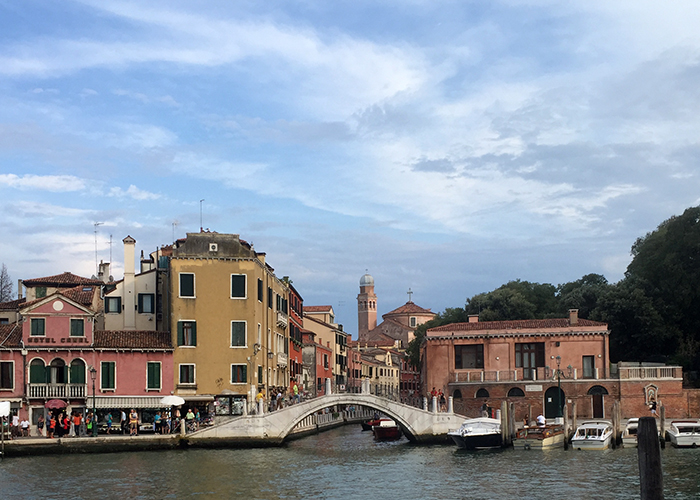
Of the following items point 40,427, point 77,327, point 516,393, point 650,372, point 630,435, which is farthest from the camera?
point 516,393

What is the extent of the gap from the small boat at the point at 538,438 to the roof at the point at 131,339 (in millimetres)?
17345

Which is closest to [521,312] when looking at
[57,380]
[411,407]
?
[411,407]

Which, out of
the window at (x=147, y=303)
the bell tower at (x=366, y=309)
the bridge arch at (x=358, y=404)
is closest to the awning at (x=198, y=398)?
the bridge arch at (x=358, y=404)

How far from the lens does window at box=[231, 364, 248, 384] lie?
155 ft

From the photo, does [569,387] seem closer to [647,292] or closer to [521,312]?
[647,292]

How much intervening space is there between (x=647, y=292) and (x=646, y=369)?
Result: 904 cm

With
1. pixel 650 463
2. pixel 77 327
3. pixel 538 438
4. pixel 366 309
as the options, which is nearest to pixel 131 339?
pixel 77 327

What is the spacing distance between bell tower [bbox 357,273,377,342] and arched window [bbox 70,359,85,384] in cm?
11694

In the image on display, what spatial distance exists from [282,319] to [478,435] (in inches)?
712

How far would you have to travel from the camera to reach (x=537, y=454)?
129 ft

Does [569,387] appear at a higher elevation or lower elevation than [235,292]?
lower

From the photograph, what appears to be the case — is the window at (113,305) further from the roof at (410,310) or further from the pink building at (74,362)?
the roof at (410,310)

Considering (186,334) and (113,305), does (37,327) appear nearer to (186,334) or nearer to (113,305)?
(113,305)

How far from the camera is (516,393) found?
5381 cm
